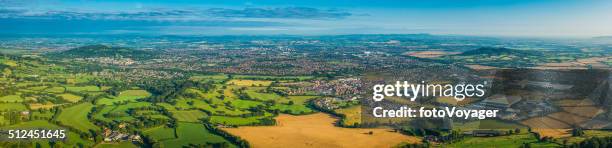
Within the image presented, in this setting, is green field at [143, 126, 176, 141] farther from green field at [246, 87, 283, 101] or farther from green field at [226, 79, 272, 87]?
green field at [226, 79, 272, 87]

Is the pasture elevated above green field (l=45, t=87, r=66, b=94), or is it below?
below

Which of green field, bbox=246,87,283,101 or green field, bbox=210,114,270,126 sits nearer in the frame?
green field, bbox=210,114,270,126

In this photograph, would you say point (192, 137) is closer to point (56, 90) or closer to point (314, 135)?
point (314, 135)

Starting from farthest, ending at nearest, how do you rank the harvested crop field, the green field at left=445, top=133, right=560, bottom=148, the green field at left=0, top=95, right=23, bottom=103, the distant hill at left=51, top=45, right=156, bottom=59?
the distant hill at left=51, top=45, right=156, bottom=59, the green field at left=0, top=95, right=23, bottom=103, the harvested crop field, the green field at left=445, top=133, right=560, bottom=148

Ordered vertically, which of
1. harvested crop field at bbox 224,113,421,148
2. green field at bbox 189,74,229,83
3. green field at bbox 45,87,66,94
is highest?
harvested crop field at bbox 224,113,421,148

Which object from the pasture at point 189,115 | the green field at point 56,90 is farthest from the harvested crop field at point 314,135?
the green field at point 56,90

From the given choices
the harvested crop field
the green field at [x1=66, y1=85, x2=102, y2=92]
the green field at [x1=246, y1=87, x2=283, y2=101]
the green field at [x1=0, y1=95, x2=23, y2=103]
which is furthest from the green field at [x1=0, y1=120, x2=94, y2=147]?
the green field at [x1=246, y1=87, x2=283, y2=101]

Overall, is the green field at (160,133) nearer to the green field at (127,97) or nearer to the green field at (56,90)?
the green field at (127,97)
